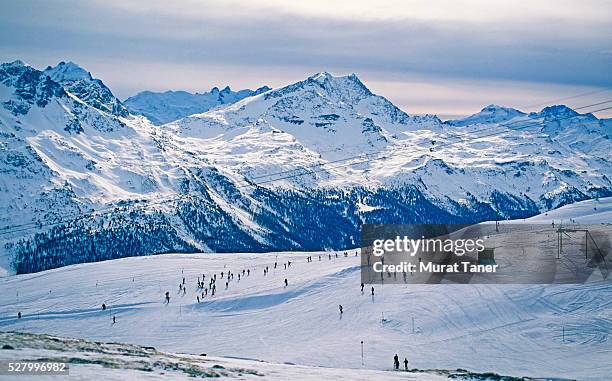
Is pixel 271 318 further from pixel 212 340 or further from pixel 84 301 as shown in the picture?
pixel 84 301

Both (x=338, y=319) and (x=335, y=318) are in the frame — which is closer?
(x=338, y=319)

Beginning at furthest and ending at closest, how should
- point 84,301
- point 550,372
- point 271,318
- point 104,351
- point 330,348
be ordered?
point 84,301 < point 271,318 < point 330,348 < point 550,372 < point 104,351

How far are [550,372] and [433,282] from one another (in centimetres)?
2501

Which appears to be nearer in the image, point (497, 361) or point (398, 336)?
point (497, 361)

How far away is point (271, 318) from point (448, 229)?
55.6 meters

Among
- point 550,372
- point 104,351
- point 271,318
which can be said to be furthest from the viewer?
point 271,318

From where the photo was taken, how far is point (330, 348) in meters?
59.1

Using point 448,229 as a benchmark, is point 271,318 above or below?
below

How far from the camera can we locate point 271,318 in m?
72.8

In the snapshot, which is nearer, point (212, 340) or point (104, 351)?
point (104, 351)

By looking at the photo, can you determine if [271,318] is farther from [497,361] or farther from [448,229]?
[448,229]

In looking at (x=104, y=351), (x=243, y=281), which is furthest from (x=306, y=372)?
(x=243, y=281)

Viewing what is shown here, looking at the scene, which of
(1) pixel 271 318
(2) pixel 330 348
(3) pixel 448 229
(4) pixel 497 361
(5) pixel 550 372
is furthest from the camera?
(3) pixel 448 229

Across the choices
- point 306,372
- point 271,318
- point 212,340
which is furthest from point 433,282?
point 306,372
